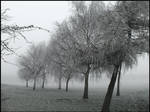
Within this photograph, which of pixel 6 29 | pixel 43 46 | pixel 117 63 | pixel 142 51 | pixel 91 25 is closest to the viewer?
pixel 6 29

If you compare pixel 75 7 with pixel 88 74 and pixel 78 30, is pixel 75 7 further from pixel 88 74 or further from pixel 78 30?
pixel 88 74

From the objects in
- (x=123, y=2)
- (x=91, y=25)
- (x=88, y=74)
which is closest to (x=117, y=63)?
(x=123, y=2)

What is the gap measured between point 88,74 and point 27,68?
915 inches

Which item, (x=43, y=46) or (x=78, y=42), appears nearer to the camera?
(x=78, y=42)

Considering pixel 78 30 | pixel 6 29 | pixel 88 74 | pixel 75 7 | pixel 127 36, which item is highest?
pixel 75 7

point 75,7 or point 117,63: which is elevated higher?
point 75,7

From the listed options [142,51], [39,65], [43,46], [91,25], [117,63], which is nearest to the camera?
[142,51]

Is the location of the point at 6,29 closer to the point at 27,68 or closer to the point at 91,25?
the point at 91,25

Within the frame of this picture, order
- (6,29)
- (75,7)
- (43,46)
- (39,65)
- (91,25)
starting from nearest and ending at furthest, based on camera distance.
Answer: (6,29) < (91,25) < (75,7) < (39,65) < (43,46)

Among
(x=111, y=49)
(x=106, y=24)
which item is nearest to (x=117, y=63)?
(x=111, y=49)

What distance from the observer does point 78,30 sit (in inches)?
799

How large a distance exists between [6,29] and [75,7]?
57.1ft

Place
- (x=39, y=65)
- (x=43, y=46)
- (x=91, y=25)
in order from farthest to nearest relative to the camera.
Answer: (x=43, y=46) → (x=39, y=65) → (x=91, y=25)

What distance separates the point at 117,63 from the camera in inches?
526
